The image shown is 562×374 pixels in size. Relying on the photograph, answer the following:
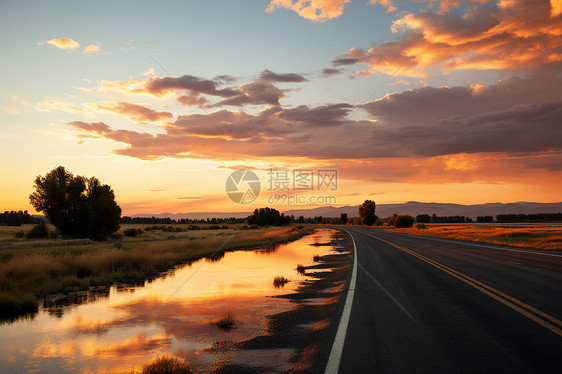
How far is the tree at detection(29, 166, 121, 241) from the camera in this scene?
53688 millimetres

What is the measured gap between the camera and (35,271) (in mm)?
17156

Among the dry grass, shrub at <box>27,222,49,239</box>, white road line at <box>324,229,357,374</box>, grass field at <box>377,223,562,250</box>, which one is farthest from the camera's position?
shrub at <box>27,222,49,239</box>

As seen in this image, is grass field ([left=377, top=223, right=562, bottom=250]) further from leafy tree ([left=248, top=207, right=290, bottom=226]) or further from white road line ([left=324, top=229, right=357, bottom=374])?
leafy tree ([left=248, top=207, right=290, bottom=226])

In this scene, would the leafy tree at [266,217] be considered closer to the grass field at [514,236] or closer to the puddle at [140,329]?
the grass field at [514,236]

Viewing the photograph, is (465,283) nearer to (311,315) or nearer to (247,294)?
(311,315)

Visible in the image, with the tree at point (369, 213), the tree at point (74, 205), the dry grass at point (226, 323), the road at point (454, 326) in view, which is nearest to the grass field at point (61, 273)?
the dry grass at point (226, 323)

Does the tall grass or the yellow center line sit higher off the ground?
the yellow center line

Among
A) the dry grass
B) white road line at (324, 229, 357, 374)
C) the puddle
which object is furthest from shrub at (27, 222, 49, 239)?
white road line at (324, 229, 357, 374)

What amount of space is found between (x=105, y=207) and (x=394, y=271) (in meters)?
55.7

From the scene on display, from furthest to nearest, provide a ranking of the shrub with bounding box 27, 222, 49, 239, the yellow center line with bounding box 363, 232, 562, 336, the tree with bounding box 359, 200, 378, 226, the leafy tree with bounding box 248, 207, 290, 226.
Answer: the leafy tree with bounding box 248, 207, 290, 226 → the tree with bounding box 359, 200, 378, 226 → the shrub with bounding box 27, 222, 49, 239 → the yellow center line with bounding box 363, 232, 562, 336

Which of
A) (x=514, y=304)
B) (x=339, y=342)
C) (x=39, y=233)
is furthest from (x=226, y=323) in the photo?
(x=39, y=233)

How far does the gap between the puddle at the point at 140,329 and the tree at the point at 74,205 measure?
1810 inches

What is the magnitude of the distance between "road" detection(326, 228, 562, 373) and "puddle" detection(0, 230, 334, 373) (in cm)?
158

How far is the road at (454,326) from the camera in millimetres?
5125
